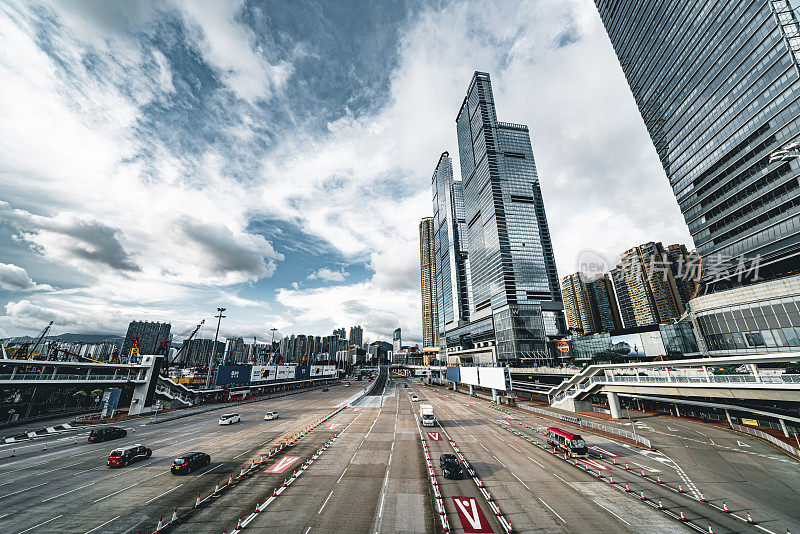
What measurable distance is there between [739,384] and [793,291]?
51360mm

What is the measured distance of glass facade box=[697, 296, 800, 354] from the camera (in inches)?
2331

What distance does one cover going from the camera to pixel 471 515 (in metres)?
17.7

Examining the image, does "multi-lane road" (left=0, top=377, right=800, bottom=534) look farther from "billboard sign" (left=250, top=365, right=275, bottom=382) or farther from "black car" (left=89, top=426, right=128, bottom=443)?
"billboard sign" (left=250, top=365, right=275, bottom=382)

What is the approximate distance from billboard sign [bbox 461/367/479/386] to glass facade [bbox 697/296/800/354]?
59.2 meters

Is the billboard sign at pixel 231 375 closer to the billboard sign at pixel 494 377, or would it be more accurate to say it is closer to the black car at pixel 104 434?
the black car at pixel 104 434

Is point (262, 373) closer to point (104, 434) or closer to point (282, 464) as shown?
point (104, 434)

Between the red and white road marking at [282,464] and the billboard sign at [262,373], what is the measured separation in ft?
236

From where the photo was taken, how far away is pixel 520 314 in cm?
13062

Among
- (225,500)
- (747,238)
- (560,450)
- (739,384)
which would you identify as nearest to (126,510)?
(225,500)

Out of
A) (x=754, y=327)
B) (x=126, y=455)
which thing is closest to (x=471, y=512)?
(x=126, y=455)

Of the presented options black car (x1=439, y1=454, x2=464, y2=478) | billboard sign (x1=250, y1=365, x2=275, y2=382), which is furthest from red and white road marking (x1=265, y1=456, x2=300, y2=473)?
billboard sign (x1=250, y1=365, x2=275, y2=382)

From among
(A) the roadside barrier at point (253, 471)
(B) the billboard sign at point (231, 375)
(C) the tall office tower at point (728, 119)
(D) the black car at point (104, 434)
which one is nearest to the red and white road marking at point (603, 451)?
(A) the roadside barrier at point (253, 471)

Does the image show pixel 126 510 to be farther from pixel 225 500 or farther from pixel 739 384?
pixel 739 384

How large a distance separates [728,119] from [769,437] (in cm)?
9341
